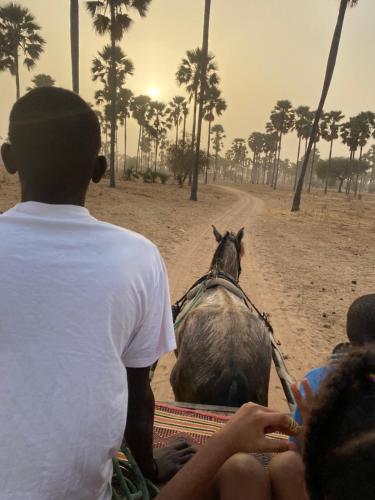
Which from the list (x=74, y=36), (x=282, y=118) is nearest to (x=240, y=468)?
(x=74, y=36)

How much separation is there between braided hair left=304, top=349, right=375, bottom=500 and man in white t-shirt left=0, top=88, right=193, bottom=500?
0.62 metres

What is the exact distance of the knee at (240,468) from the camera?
1.46m

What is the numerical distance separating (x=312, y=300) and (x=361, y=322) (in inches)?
209

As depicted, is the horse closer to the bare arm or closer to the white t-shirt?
the bare arm

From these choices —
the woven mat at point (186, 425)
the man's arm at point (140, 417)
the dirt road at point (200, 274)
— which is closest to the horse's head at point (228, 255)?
the dirt road at point (200, 274)

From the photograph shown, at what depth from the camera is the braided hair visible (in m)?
0.72

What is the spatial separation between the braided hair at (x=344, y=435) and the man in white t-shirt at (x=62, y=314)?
0.62 metres

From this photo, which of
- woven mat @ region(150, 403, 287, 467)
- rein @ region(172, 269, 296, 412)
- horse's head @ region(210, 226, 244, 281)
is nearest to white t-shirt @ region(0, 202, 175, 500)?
woven mat @ region(150, 403, 287, 467)

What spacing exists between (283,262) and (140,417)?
9.57m

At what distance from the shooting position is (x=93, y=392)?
1.07m

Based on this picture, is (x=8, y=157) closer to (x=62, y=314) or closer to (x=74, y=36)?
(x=62, y=314)

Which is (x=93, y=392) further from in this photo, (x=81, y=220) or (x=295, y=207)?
(x=295, y=207)

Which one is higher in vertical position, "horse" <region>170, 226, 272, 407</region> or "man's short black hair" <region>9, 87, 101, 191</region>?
"man's short black hair" <region>9, 87, 101, 191</region>

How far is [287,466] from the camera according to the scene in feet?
4.93
